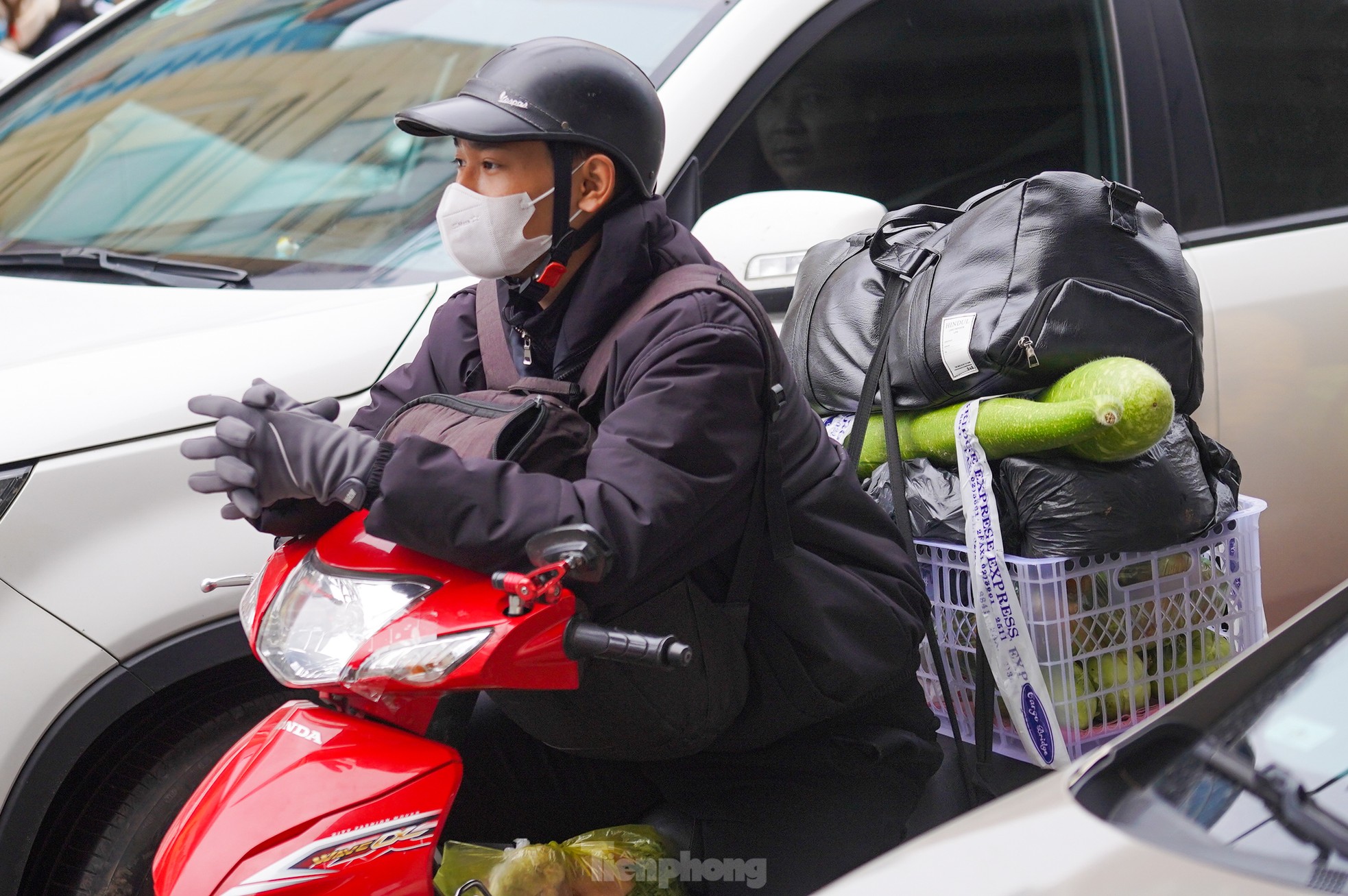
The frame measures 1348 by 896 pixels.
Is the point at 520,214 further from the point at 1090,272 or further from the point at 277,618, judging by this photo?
the point at 1090,272

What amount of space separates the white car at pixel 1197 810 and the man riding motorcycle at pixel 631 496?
1.48 feet

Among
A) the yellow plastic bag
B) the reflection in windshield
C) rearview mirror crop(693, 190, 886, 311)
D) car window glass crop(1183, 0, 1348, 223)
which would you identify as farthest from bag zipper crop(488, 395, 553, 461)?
car window glass crop(1183, 0, 1348, 223)

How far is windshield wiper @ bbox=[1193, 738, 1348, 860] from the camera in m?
1.35

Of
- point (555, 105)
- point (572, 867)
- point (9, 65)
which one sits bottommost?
point (572, 867)

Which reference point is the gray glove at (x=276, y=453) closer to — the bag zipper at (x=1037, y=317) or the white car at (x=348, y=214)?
the white car at (x=348, y=214)

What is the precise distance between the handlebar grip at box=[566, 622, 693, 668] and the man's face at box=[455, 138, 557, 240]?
648 millimetres

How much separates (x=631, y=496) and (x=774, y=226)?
1143 millimetres

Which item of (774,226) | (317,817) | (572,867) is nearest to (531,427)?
(317,817)

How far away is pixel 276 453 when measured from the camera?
1.63 metres

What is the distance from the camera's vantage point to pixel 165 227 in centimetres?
285

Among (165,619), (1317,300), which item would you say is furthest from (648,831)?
(1317,300)

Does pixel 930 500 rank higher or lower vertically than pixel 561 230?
lower

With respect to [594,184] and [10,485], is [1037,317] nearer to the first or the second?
[594,184]

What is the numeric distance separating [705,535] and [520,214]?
0.53 meters
